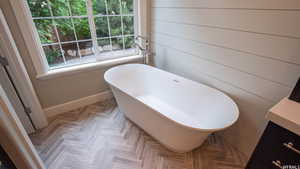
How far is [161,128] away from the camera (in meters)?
1.52

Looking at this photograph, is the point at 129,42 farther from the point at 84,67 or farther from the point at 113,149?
the point at 113,149

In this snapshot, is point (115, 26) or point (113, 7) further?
point (115, 26)

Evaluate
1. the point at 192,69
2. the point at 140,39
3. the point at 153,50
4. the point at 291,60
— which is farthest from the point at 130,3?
the point at 291,60

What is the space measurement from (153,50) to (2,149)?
2.18 m

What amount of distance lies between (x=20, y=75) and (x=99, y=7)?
1292 mm

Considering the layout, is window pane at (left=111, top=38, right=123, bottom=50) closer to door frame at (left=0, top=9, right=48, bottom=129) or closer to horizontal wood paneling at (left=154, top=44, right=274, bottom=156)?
horizontal wood paneling at (left=154, top=44, right=274, bottom=156)

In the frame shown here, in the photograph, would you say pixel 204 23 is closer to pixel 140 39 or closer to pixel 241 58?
pixel 241 58

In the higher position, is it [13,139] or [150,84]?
[13,139]

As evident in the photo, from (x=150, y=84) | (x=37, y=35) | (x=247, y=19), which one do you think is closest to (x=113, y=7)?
(x=37, y=35)

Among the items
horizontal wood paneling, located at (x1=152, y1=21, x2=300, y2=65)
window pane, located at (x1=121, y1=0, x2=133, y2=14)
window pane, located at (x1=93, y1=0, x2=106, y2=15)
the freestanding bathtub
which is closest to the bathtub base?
the freestanding bathtub

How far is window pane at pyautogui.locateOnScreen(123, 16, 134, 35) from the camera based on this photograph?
237cm

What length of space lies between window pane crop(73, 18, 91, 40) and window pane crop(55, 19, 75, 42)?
0.07m

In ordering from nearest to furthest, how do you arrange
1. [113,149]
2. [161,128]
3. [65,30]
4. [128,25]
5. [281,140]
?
[281,140], [161,128], [113,149], [65,30], [128,25]

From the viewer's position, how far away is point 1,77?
146 cm
